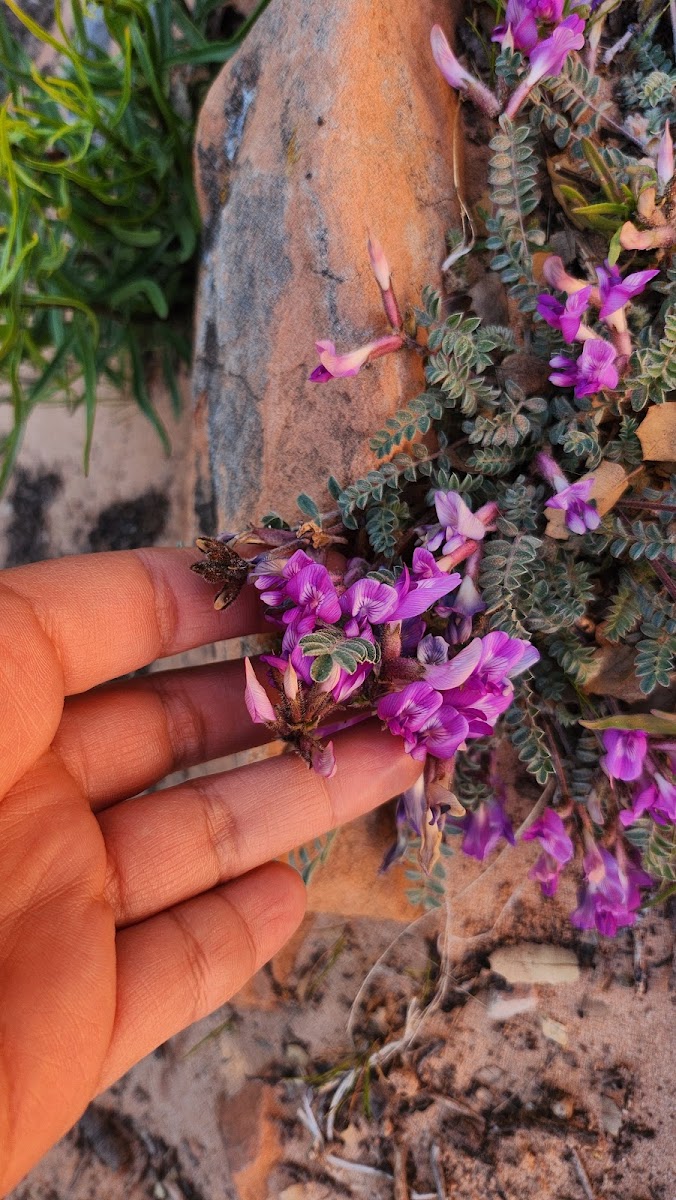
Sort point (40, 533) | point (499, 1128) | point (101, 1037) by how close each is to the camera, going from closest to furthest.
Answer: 1. point (101, 1037)
2. point (499, 1128)
3. point (40, 533)

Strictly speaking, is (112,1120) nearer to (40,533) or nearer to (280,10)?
(40,533)

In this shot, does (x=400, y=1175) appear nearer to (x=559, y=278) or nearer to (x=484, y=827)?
(x=484, y=827)

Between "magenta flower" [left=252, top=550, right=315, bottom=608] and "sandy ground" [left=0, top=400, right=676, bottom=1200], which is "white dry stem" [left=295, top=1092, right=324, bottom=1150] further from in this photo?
"magenta flower" [left=252, top=550, right=315, bottom=608]

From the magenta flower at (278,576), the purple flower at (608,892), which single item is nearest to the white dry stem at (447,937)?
the purple flower at (608,892)

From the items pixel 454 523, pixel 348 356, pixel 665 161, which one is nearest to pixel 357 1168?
pixel 454 523

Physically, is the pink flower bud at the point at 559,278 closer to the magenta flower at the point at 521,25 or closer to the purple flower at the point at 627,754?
the magenta flower at the point at 521,25

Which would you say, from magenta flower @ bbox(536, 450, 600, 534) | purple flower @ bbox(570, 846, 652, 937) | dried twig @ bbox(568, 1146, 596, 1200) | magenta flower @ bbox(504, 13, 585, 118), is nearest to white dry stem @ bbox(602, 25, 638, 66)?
magenta flower @ bbox(504, 13, 585, 118)

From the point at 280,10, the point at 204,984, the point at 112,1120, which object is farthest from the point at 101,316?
the point at 112,1120
